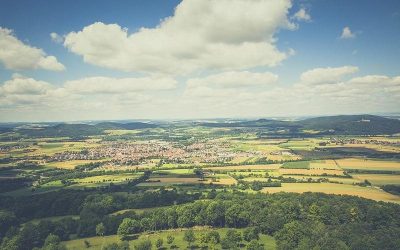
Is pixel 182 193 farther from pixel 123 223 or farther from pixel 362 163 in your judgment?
pixel 362 163

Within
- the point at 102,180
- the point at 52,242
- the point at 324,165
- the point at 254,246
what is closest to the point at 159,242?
the point at 254,246

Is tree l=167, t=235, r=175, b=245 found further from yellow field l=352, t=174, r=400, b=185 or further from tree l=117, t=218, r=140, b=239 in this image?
yellow field l=352, t=174, r=400, b=185

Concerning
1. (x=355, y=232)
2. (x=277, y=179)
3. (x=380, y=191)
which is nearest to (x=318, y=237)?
(x=355, y=232)

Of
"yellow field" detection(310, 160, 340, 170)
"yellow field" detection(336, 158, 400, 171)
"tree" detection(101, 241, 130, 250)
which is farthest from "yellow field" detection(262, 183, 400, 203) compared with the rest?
"tree" detection(101, 241, 130, 250)

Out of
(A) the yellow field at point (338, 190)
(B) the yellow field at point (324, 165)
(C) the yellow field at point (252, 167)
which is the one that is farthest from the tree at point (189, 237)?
(B) the yellow field at point (324, 165)

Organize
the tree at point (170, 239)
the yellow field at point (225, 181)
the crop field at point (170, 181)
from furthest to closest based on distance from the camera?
1. the crop field at point (170, 181)
2. the yellow field at point (225, 181)
3. the tree at point (170, 239)

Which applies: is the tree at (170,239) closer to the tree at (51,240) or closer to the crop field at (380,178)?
the tree at (51,240)

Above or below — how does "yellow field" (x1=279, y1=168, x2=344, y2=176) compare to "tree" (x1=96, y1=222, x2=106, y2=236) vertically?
above
